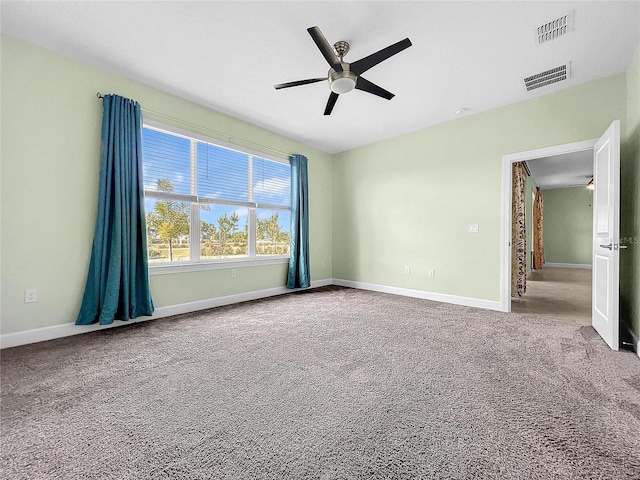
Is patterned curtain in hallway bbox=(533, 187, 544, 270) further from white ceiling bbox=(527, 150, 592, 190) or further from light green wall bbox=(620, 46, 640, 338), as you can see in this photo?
light green wall bbox=(620, 46, 640, 338)

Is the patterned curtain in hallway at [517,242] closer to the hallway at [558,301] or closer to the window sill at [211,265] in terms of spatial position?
the hallway at [558,301]

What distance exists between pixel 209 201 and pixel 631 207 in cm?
467

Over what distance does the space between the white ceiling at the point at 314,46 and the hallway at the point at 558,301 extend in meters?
2.74

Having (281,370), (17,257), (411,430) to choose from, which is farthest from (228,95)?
(411,430)

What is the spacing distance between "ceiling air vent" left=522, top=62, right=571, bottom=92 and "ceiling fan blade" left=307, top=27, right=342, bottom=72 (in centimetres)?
222

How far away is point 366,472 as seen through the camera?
44.6 inches

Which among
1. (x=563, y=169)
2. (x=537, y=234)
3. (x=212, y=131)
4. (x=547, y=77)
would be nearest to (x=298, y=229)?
(x=212, y=131)

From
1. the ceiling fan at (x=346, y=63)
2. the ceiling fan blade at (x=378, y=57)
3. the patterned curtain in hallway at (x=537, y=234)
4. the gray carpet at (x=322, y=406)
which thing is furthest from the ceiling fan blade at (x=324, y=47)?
the patterned curtain in hallway at (x=537, y=234)

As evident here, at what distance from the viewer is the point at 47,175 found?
261 centimetres

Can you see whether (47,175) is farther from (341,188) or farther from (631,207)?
(631,207)

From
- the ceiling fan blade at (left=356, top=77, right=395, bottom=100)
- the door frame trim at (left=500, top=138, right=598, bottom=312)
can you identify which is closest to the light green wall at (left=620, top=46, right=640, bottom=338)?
the door frame trim at (left=500, top=138, right=598, bottom=312)

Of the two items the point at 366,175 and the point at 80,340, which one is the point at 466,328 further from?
the point at 80,340

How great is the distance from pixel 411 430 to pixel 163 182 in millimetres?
3537

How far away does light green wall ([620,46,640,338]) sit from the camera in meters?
2.48
